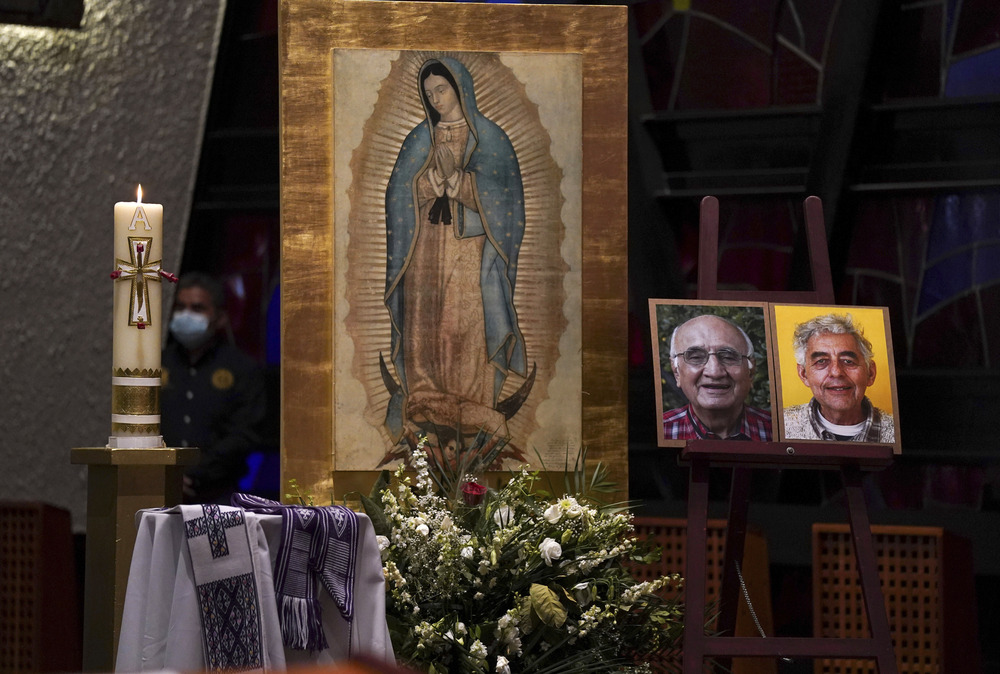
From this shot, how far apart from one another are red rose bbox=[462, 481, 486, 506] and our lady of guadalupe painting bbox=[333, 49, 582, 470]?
0.88ft

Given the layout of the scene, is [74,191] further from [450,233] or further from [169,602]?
[169,602]

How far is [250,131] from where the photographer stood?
14.9 ft

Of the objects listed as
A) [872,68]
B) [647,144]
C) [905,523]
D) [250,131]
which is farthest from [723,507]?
[250,131]

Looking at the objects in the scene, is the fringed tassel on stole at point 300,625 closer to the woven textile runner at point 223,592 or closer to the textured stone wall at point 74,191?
the woven textile runner at point 223,592

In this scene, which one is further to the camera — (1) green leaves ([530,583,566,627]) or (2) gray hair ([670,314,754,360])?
(2) gray hair ([670,314,754,360])

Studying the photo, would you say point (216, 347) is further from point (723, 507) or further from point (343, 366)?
point (723, 507)

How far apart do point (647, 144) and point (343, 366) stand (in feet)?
4.97

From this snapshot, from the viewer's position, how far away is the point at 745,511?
3.40 m

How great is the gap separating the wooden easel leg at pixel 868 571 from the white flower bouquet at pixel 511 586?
1.71 feet

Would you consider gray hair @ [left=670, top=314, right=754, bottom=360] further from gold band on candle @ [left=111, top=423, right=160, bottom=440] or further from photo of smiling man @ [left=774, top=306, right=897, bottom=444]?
gold band on candle @ [left=111, top=423, right=160, bottom=440]

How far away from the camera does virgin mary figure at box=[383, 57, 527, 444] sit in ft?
11.9

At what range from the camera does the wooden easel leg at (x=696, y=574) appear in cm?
297

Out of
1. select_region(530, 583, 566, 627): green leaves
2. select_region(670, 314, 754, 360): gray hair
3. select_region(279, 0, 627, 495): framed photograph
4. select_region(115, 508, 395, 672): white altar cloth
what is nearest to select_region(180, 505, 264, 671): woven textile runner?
select_region(115, 508, 395, 672): white altar cloth

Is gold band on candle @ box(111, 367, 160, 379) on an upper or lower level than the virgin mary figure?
lower
